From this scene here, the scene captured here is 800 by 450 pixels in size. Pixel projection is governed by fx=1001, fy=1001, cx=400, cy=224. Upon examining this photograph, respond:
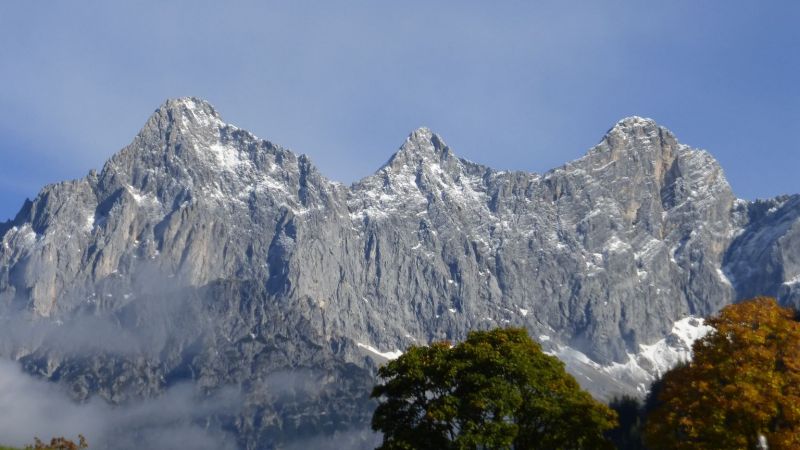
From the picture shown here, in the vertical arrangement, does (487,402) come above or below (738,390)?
below

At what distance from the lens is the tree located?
56531mm

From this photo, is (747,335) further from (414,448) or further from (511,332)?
(414,448)

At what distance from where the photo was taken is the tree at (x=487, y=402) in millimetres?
56531

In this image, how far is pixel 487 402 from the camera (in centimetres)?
5644

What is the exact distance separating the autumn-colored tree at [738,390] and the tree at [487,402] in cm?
515

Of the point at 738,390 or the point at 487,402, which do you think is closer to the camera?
the point at 738,390

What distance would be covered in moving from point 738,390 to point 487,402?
13699 mm

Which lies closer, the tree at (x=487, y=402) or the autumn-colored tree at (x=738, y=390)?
the autumn-colored tree at (x=738, y=390)

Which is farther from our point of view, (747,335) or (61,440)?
(747,335)

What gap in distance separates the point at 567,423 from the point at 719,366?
9559 millimetres

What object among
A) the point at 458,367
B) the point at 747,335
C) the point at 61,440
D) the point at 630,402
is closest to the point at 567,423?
the point at 458,367

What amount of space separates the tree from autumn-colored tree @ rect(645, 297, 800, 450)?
5152mm

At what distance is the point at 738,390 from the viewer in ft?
164

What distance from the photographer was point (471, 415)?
57.1 m
